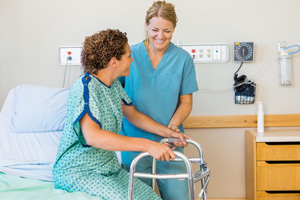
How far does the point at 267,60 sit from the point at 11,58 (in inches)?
75.2

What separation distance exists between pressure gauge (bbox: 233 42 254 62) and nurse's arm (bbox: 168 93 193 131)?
774 millimetres

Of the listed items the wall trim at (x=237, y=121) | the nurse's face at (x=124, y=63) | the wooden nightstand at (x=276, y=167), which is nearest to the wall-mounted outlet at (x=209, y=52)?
the wall trim at (x=237, y=121)

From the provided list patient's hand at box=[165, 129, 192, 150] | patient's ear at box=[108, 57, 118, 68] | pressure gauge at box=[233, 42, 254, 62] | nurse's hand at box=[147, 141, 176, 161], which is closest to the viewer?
nurse's hand at box=[147, 141, 176, 161]

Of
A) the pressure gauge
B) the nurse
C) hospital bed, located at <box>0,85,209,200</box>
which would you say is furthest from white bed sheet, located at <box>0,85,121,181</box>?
the pressure gauge

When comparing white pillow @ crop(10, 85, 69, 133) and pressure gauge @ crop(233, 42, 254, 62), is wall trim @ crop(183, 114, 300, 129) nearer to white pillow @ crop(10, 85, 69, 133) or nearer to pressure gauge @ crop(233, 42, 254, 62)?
pressure gauge @ crop(233, 42, 254, 62)

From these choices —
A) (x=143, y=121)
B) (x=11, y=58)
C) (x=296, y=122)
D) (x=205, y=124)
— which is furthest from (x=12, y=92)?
(x=296, y=122)

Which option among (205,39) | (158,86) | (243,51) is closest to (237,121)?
(243,51)

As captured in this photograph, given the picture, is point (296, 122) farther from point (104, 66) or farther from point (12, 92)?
point (12, 92)

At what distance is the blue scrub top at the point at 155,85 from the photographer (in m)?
2.00

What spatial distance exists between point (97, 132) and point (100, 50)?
36 cm

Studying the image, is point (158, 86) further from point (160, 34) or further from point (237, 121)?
point (237, 121)

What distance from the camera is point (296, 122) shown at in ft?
8.96

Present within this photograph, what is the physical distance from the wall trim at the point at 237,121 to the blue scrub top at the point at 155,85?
751mm

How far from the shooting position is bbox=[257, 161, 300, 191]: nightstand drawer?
2.43m
